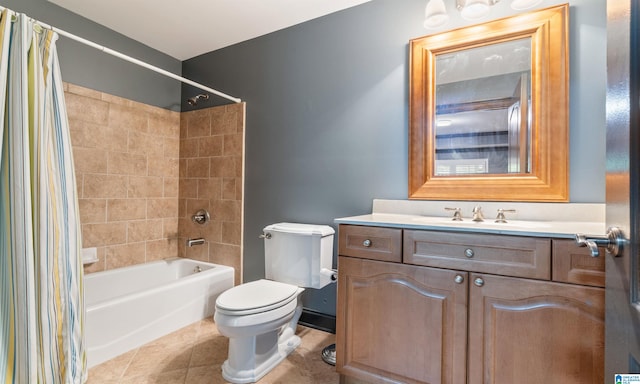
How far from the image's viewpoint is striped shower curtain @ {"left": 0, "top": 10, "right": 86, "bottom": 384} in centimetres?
128

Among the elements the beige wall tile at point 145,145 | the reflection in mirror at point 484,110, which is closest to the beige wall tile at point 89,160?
the beige wall tile at point 145,145

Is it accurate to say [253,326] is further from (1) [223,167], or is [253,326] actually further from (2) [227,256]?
(1) [223,167]

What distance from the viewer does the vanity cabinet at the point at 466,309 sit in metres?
1.05

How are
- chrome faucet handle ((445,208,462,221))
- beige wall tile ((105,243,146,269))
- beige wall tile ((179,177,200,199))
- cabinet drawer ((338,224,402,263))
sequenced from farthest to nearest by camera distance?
beige wall tile ((179,177,200,199)), beige wall tile ((105,243,146,269)), chrome faucet handle ((445,208,462,221)), cabinet drawer ((338,224,402,263))

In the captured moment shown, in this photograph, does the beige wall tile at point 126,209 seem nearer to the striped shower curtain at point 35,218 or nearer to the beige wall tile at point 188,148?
the beige wall tile at point 188,148

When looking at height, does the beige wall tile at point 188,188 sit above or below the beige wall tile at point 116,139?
below

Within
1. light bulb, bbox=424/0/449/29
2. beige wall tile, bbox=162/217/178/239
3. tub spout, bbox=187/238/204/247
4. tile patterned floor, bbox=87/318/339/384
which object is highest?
light bulb, bbox=424/0/449/29

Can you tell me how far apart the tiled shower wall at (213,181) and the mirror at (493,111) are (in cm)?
142

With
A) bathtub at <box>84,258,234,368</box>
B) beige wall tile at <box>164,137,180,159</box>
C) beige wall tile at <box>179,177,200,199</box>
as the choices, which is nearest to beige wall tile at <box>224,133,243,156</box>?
beige wall tile at <box>179,177,200,199</box>

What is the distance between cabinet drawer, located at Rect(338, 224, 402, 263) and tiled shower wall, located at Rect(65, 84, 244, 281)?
127cm

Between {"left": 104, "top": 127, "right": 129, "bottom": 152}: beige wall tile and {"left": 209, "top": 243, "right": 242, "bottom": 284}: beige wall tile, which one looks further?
{"left": 209, "top": 243, "right": 242, "bottom": 284}: beige wall tile

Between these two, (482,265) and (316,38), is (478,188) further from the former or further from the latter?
(316,38)

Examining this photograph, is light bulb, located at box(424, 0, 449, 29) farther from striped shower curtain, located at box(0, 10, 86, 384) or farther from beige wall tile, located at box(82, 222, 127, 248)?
beige wall tile, located at box(82, 222, 127, 248)

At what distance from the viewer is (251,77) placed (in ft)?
8.12
